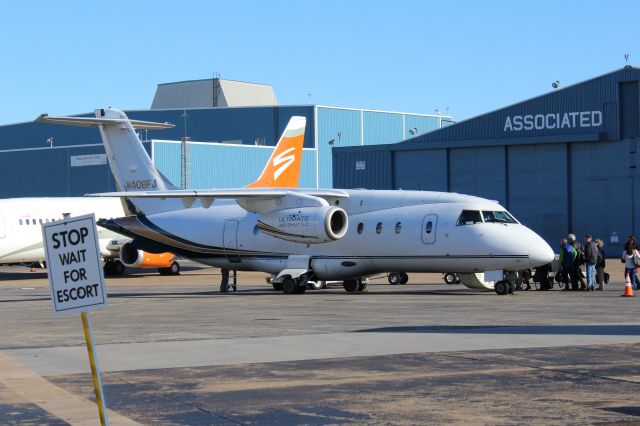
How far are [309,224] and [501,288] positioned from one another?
5546 millimetres

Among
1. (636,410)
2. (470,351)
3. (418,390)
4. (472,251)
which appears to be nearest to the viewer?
(636,410)

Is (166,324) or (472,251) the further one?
(472,251)

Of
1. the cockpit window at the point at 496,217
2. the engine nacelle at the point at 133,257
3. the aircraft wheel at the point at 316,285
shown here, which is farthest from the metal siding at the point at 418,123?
the cockpit window at the point at 496,217

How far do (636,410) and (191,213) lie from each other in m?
24.7

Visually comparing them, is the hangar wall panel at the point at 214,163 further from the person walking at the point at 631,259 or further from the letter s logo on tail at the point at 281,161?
the person walking at the point at 631,259

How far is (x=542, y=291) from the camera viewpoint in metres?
32.1

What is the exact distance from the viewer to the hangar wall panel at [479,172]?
186 ft

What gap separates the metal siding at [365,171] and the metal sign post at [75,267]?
170ft

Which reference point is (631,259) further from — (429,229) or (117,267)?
(117,267)

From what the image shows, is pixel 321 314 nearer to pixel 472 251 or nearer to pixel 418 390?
pixel 472 251

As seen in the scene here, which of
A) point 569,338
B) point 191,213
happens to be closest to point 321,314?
point 569,338

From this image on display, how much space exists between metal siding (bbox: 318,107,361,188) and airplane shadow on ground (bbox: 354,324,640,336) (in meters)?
57.2

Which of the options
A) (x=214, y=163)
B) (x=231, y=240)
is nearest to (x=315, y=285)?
(x=231, y=240)

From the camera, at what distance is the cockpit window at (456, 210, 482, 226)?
29.1 metres
